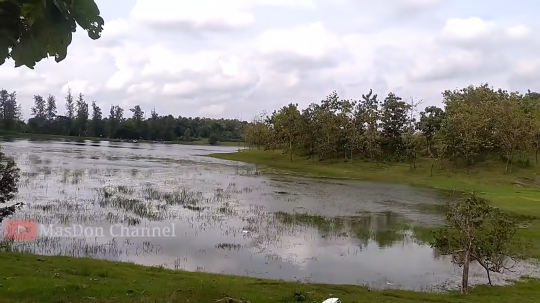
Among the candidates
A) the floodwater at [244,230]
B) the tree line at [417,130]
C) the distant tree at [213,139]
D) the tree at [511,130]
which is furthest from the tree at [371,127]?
the distant tree at [213,139]

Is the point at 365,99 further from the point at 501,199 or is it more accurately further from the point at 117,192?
the point at 117,192

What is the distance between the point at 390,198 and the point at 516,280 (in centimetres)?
2215

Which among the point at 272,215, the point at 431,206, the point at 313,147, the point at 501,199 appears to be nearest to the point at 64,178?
the point at 272,215

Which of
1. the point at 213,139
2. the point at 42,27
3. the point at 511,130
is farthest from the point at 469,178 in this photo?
the point at 213,139

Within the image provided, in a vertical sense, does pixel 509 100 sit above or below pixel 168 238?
above

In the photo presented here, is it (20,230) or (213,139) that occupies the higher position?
(213,139)

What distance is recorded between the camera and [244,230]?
22.1 metres

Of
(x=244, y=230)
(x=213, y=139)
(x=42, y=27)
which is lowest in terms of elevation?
(x=244, y=230)

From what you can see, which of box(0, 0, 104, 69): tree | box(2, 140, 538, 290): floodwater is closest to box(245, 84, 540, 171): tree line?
box(2, 140, 538, 290): floodwater

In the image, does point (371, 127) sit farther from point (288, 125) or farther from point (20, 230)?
point (20, 230)

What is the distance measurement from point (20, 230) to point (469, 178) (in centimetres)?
4963

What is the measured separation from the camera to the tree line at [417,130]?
2275 inches

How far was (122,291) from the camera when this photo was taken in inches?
380

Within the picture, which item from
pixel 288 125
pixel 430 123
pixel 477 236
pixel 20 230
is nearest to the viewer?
pixel 477 236
